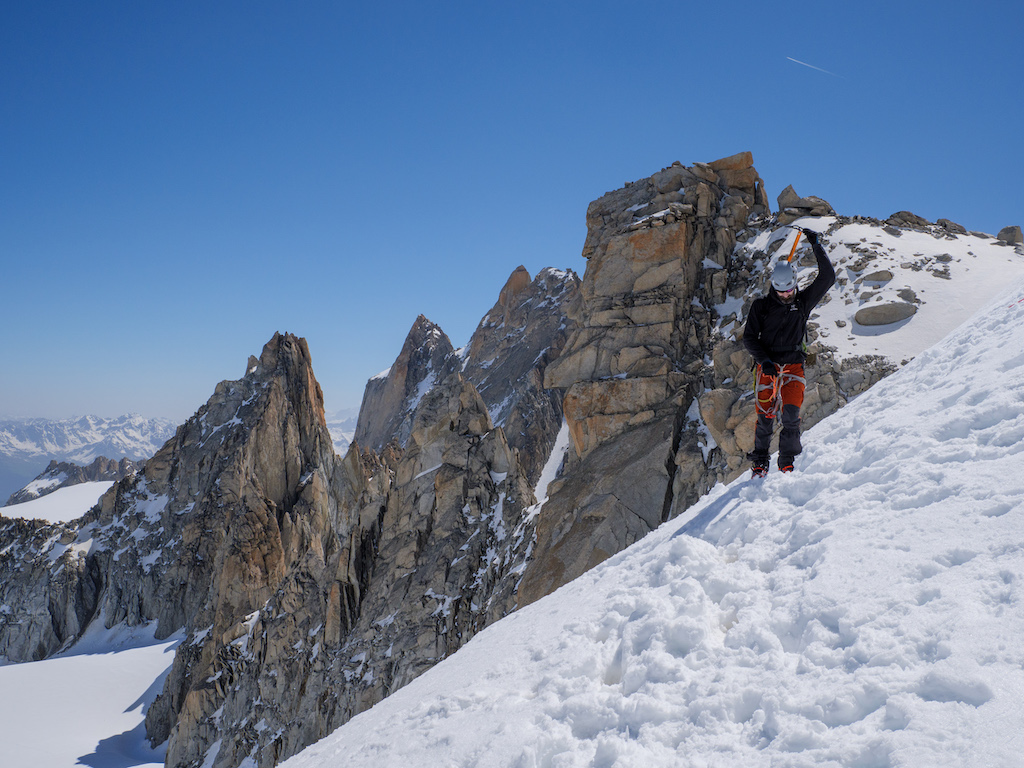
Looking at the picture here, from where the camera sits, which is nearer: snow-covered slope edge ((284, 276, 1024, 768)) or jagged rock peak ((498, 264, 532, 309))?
snow-covered slope edge ((284, 276, 1024, 768))

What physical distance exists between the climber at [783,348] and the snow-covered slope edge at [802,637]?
0.64m

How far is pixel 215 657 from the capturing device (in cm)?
3703

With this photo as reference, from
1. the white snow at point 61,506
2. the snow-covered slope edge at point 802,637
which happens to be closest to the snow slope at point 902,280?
the snow-covered slope edge at point 802,637

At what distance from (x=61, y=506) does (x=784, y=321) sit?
114 metres

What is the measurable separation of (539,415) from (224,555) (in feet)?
115

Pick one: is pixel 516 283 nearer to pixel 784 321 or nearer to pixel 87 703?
pixel 87 703

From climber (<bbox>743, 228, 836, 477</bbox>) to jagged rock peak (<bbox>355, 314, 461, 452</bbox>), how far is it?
99113mm

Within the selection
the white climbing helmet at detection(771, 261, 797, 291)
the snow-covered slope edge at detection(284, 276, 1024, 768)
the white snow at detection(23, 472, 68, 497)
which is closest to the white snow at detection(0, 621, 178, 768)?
the snow-covered slope edge at detection(284, 276, 1024, 768)

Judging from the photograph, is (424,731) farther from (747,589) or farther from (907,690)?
(907,690)

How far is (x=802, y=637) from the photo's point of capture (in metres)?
4.48

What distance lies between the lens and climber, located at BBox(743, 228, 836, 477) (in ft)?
27.3

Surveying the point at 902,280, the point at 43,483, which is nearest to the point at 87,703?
the point at 902,280

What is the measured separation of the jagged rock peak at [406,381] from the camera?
110500mm

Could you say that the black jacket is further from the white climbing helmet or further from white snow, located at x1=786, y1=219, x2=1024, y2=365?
white snow, located at x1=786, y1=219, x2=1024, y2=365
